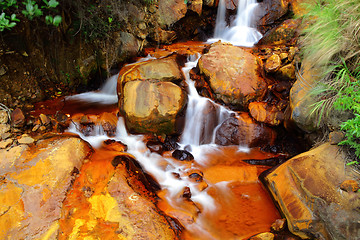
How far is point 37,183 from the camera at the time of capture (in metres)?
3.02

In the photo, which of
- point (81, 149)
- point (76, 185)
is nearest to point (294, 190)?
point (76, 185)

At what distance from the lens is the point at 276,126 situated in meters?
4.45

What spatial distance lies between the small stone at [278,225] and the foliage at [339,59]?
3.88ft

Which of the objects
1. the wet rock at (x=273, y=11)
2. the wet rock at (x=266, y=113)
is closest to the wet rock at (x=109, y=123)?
the wet rock at (x=266, y=113)

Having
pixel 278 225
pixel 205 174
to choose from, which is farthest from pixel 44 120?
pixel 278 225

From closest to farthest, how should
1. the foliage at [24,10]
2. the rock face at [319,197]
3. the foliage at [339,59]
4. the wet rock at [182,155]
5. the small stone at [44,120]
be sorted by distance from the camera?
the rock face at [319,197], the foliage at [339,59], the foliage at [24,10], the small stone at [44,120], the wet rock at [182,155]

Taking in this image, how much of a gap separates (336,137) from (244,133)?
1.77 meters

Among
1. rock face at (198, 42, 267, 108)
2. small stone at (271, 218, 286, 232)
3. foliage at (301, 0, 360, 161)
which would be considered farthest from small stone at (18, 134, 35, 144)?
foliage at (301, 0, 360, 161)

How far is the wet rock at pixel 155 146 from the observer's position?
4.30m

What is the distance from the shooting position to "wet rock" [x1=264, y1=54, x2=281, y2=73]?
498 centimetres

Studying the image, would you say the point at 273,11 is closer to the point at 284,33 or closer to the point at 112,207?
the point at 284,33

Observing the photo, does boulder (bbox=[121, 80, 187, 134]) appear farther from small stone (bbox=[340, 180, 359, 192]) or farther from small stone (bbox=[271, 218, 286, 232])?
small stone (bbox=[340, 180, 359, 192])

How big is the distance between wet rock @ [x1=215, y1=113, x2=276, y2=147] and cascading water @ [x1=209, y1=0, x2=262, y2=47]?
3.54 meters

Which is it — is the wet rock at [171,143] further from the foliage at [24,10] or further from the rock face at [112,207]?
A: the foliage at [24,10]
